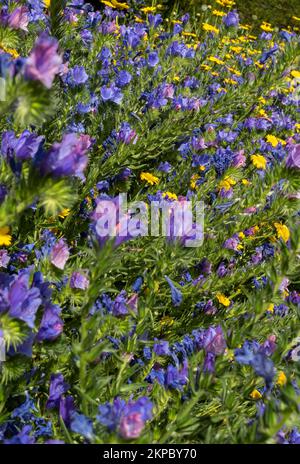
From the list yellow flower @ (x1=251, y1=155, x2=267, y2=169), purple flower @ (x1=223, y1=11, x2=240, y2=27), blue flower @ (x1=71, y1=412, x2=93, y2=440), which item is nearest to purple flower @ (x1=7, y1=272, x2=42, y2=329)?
blue flower @ (x1=71, y1=412, x2=93, y2=440)

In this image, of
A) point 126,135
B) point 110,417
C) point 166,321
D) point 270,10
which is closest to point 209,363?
point 110,417

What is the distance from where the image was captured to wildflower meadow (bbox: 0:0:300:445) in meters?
1.12

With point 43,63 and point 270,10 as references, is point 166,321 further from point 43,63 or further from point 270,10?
point 270,10

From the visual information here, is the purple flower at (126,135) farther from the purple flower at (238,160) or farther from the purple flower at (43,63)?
the purple flower at (43,63)

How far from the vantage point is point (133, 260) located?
2162 millimetres

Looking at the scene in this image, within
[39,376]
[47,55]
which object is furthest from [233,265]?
[47,55]

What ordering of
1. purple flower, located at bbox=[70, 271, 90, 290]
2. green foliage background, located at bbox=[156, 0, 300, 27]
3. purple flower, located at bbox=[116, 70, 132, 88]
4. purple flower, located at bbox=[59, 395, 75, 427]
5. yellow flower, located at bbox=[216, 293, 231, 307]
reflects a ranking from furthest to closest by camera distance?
green foliage background, located at bbox=[156, 0, 300, 27] → purple flower, located at bbox=[116, 70, 132, 88] → yellow flower, located at bbox=[216, 293, 231, 307] → purple flower, located at bbox=[70, 271, 90, 290] → purple flower, located at bbox=[59, 395, 75, 427]

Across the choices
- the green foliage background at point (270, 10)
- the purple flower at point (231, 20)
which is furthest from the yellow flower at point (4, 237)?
the green foliage background at point (270, 10)

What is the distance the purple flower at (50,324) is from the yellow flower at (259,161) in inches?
93.4

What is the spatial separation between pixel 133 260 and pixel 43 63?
50.2 inches

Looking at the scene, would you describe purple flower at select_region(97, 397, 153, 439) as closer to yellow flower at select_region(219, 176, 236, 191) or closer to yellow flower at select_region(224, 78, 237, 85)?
yellow flower at select_region(219, 176, 236, 191)

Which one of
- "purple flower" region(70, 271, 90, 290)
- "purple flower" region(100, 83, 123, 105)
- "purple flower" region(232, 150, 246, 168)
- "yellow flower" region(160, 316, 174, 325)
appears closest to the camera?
"purple flower" region(70, 271, 90, 290)

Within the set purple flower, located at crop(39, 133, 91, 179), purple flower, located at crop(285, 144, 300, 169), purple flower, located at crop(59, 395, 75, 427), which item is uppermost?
purple flower, located at crop(285, 144, 300, 169)

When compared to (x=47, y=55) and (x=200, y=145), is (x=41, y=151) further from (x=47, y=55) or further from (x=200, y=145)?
(x=200, y=145)
